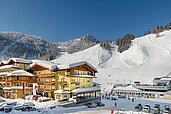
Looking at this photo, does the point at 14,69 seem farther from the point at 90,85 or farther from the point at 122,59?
the point at 122,59

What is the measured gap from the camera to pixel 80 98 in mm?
41000

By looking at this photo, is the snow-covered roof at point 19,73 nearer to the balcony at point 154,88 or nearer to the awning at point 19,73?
the awning at point 19,73

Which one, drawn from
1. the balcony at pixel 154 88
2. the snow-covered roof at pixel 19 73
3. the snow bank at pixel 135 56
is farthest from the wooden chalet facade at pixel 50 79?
the snow bank at pixel 135 56

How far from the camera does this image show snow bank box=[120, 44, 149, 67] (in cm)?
11402

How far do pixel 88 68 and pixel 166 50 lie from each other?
87600mm

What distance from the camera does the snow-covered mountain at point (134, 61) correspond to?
8962cm

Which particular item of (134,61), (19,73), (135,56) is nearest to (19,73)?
(19,73)

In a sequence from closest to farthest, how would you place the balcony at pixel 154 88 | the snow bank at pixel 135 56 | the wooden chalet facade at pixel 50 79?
the wooden chalet facade at pixel 50 79 < the balcony at pixel 154 88 < the snow bank at pixel 135 56

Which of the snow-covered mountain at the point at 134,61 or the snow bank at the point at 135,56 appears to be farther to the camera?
the snow bank at the point at 135,56

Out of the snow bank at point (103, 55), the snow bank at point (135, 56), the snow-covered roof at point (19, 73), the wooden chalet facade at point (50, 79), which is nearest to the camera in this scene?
the wooden chalet facade at point (50, 79)

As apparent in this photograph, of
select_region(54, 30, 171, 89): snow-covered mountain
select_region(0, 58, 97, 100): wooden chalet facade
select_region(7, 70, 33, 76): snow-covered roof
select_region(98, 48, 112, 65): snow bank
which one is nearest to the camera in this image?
select_region(0, 58, 97, 100): wooden chalet facade

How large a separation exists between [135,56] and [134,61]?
22.2ft

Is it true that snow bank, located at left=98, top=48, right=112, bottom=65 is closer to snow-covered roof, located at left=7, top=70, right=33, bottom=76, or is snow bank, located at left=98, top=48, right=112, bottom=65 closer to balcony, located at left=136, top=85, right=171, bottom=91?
balcony, located at left=136, top=85, right=171, bottom=91

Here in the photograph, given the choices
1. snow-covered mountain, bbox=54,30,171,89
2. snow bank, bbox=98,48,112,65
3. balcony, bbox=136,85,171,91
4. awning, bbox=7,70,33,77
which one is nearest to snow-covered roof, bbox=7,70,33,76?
awning, bbox=7,70,33,77
